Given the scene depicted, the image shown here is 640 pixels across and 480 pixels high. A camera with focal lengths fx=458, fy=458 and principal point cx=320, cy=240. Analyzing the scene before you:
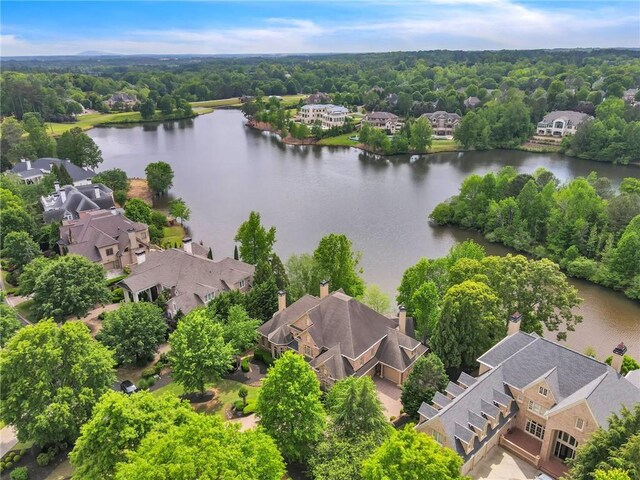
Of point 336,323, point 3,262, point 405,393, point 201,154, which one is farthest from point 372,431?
point 201,154

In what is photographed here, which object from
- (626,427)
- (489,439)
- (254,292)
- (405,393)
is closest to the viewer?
(626,427)

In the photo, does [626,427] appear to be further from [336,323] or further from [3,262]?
[3,262]

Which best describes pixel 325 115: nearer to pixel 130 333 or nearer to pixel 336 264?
pixel 336 264

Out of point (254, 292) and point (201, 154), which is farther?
point (201, 154)

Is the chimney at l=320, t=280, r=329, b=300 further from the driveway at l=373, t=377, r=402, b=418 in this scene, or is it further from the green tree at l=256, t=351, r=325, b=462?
the green tree at l=256, t=351, r=325, b=462

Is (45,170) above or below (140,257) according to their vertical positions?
above

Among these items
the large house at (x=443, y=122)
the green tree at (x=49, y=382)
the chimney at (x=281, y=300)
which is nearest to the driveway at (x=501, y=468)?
the chimney at (x=281, y=300)

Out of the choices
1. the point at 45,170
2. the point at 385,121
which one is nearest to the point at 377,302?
the point at 45,170
